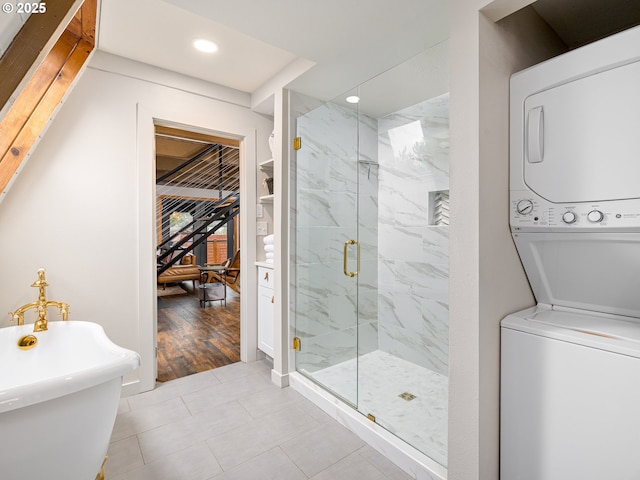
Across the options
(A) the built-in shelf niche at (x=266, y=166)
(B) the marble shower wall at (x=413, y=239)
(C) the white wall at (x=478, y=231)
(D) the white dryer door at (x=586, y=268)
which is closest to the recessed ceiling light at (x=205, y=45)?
(A) the built-in shelf niche at (x=266, y=166)

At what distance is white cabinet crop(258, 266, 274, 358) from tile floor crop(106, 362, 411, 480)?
41 centimetres

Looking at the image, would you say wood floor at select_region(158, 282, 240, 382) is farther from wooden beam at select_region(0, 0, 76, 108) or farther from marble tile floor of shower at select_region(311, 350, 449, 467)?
wooden beam at select_region(0, 0, 76, 108)

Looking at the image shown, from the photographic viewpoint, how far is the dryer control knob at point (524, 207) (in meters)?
1.29

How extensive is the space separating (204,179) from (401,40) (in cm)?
610

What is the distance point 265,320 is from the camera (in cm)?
291

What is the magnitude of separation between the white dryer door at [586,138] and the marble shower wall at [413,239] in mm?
1108

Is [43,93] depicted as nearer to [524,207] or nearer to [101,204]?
[101,204]

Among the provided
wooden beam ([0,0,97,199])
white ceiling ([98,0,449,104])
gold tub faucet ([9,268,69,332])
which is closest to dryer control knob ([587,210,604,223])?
white ceiling ([98,0,449,104])

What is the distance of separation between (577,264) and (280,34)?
6.13 ft

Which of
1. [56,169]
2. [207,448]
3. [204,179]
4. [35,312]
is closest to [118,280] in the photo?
[35,312]

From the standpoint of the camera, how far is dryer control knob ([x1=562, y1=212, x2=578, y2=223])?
1174 millimetres

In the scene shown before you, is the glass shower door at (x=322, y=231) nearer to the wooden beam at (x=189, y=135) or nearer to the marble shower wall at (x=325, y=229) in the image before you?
the marble shower wall at (x=325, y=229)

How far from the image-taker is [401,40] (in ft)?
6.00

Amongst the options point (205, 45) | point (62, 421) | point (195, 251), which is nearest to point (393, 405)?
point (62, 421)
